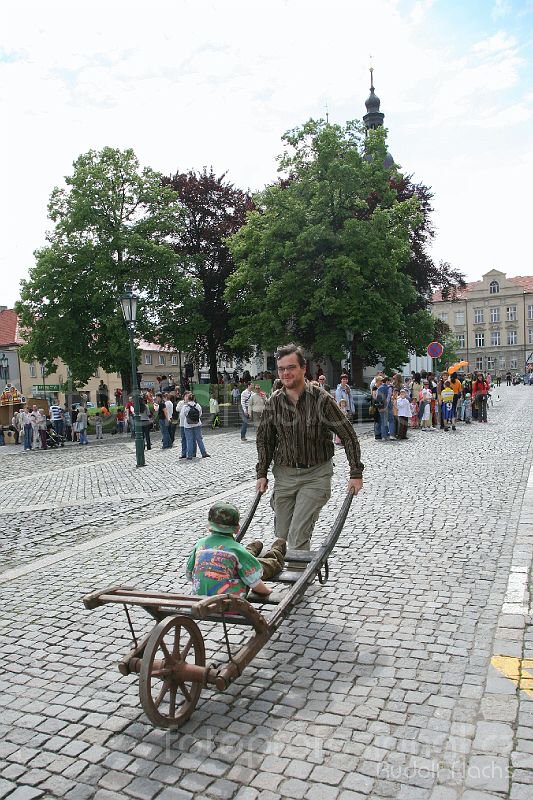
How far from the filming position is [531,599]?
16.8 ft

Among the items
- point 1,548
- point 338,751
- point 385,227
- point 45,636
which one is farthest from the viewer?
point 385,227

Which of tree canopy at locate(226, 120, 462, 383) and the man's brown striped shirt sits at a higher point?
tree canopy at locate(226, 120, 462, 383)

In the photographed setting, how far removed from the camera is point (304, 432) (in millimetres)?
5273

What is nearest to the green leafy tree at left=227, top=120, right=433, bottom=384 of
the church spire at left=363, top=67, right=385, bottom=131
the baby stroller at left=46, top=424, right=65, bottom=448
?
the baby stroller at left=46, top=424, right=65, bottom=448

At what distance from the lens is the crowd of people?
18266mm

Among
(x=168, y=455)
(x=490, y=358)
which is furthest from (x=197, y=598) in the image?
(x=490, y=358)

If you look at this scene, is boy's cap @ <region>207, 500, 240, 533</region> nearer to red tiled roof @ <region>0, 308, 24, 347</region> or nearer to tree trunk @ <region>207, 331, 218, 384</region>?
tree trunk @ <region>207, 331, 218, 384</region>

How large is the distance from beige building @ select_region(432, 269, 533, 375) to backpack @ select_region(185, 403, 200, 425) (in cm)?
9455

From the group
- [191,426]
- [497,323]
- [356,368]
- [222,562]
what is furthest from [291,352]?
[497,323]

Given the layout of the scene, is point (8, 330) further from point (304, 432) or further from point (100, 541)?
point (304, 432)

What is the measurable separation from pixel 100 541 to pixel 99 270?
25.6m

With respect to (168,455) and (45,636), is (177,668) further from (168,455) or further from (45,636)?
(168,455)

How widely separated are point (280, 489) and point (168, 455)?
13213mm

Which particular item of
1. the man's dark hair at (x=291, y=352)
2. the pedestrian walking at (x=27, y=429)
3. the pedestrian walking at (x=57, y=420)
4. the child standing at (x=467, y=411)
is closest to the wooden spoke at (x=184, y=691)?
the man's dark hair at (x=291, y=352)
